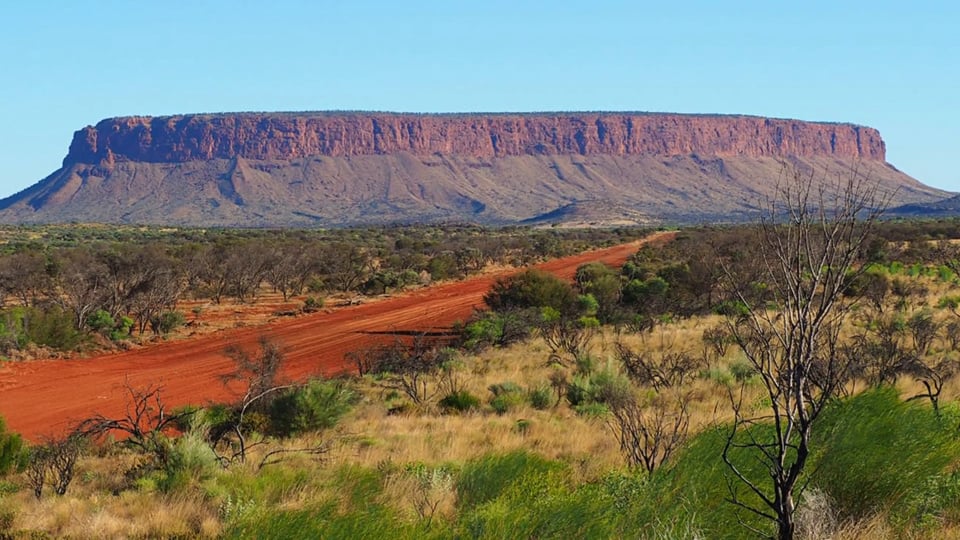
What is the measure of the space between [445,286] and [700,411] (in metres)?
28.9

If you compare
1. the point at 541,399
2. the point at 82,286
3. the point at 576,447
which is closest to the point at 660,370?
the point at 541,399

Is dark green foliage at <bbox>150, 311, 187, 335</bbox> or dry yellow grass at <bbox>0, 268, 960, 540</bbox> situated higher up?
dry yellow grass at <bbox>0, 268, 960, 540</bbox>

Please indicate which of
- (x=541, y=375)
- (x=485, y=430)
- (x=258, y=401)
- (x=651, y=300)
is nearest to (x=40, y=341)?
(x=258, y=401)

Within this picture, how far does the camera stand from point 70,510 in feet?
22.7

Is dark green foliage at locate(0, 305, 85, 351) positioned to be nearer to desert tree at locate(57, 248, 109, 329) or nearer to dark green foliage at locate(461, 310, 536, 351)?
desert tree at locate(57, 248, 109, 329)

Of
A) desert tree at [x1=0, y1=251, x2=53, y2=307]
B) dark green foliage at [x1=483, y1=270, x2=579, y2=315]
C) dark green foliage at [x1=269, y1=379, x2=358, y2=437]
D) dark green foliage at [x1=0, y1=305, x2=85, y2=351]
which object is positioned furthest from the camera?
desert tree at [x1=0, y1=251, x2=53, y2=307]

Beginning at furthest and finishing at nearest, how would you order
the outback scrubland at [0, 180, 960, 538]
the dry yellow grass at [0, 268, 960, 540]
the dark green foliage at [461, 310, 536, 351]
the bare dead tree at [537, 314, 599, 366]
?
1. the dark green foliage at [461, 310, 536, 351]
2. the bare dead tree at [537, 314, 599, 366]
3. the dry yellow grass at [0, 268, 960, 540]
4. the outback scrubland at [0, 180, 960, 538]

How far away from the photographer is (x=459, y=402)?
12.4 m

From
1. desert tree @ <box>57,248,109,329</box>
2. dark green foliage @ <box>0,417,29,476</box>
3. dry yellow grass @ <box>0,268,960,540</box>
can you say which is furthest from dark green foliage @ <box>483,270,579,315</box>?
dark green foliage @ <box>0,417,29,476</box>

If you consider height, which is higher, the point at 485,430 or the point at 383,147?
the point at 383,147

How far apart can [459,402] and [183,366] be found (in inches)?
388

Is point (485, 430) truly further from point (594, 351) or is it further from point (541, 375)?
point (594, 351)

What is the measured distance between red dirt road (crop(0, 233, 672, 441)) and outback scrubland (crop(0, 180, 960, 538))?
5.48 feet

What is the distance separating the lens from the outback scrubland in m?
4.68
